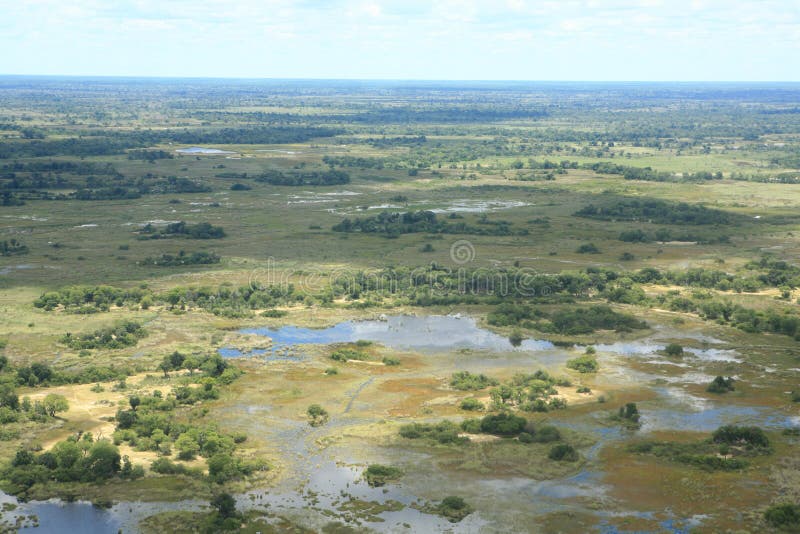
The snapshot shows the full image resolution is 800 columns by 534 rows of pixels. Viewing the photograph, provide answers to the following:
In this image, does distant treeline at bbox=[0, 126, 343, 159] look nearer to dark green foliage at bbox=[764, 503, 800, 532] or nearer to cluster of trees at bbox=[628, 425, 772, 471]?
cluster of trees at bbox=[628, 425, 772, 471]

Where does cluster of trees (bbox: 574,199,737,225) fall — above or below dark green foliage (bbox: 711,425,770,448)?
above

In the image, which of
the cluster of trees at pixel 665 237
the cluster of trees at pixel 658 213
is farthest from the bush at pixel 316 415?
the cluster of trees at pixel 658 213

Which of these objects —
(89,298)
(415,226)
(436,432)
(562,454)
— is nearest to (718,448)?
(562,454)

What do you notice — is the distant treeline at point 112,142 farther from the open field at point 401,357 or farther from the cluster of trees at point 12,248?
the cluster of trees at point 12,248

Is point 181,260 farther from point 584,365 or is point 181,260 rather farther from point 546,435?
point 546,435

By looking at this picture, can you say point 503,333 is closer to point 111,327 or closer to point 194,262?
point 111,327

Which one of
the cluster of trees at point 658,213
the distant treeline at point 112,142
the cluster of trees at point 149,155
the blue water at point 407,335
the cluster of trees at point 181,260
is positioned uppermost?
the distant treeline at point 112,142

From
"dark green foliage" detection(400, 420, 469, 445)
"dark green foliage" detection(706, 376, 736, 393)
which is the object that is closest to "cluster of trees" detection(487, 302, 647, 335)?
"dark green foliage" detection(706, 376, 736, 393)
